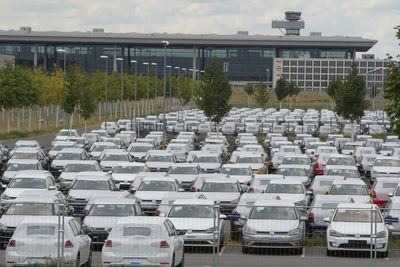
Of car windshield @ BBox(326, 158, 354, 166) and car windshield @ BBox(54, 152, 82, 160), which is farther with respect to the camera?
car windshield @ BBox(54, 152, 82, 160)

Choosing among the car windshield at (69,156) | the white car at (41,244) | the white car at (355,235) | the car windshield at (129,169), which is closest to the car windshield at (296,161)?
the car windshield at (129,169)

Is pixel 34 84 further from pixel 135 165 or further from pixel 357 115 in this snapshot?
pixel 135 165

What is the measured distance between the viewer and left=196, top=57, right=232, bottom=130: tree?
7588cm

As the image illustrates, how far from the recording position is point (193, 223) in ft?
73.3

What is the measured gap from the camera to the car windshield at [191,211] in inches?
898

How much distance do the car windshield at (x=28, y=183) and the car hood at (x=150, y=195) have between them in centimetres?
319

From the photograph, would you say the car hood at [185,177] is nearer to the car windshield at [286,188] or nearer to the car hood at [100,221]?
the car windshield at [286,188]

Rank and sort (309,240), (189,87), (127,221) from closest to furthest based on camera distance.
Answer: (127,221), (309,240), (189,87)

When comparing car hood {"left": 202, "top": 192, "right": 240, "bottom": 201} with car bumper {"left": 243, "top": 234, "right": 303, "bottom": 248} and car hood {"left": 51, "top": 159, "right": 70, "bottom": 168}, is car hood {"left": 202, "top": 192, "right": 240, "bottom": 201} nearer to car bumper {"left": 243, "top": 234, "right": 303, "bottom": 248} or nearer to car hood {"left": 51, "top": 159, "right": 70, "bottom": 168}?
car bumper {"left": 243, "top": 234, "right": 303, "bottom": 248}

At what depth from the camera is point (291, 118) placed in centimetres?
10575

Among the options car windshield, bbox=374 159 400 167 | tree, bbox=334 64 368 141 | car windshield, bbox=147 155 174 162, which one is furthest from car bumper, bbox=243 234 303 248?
tree, bbox=334 64 368 141

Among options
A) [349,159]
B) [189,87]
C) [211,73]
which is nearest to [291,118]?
[211,73]

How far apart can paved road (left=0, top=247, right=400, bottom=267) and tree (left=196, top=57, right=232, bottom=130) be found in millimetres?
53506

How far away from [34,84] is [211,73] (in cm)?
1836
